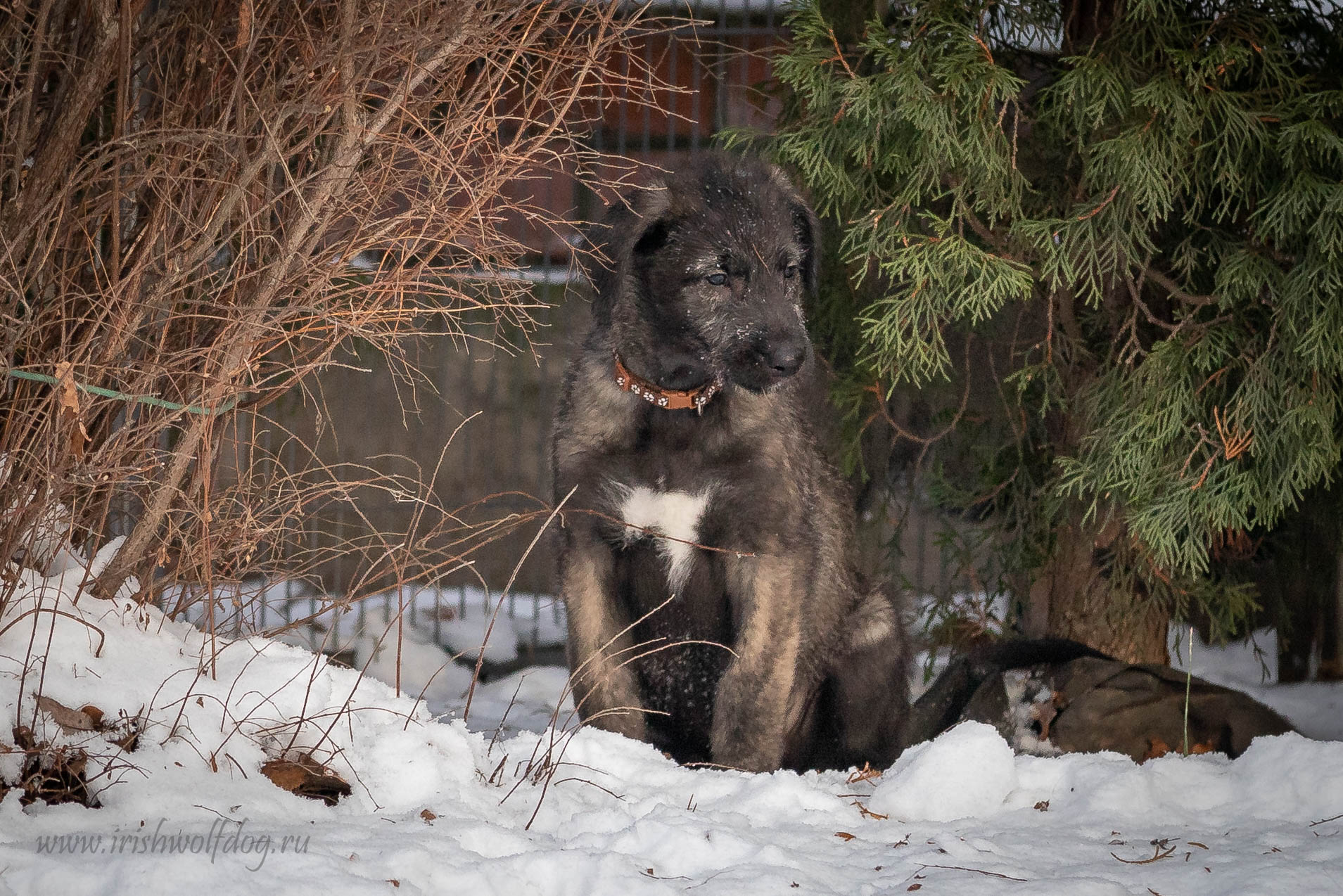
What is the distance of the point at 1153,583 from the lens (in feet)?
14.9

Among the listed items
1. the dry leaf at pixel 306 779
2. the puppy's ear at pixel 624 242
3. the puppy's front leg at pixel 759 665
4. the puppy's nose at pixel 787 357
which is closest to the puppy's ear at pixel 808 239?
the puppy's ear at pixel 624 242

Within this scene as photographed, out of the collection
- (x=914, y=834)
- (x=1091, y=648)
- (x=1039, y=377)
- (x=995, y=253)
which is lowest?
(x=914, y=834)

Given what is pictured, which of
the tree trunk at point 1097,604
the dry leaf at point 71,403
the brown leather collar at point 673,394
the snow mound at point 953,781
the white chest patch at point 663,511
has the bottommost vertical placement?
the snow mound at point 953,781

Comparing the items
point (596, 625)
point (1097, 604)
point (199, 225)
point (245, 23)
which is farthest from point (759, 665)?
point (245, 23)

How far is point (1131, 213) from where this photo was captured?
388cm

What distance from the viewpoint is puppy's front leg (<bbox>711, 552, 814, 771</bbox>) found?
12.1 feet

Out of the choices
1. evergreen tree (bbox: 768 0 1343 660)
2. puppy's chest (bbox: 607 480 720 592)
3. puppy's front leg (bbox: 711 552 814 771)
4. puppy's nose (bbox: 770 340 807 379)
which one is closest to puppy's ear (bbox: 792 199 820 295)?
evergreen tree (bbox: 768 0 1343 660)

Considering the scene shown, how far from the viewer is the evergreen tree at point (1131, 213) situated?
367 cm

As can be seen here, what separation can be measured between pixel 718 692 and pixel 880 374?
3.88 feet

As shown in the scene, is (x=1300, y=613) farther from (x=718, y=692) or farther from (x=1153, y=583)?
(x=718, y=692)

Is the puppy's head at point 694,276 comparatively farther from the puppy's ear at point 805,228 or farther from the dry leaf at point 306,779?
the dry leaf at point 306,779

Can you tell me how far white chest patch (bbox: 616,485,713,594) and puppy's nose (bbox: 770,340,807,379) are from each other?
419mm

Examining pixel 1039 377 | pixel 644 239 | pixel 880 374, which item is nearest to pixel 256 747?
pixel 644 239

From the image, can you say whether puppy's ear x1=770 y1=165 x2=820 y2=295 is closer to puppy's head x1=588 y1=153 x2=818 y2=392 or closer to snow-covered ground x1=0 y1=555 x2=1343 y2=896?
puppy's head x1=588 y1=153 x2=818 y2=392
